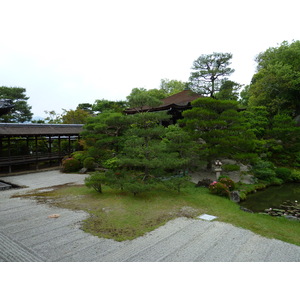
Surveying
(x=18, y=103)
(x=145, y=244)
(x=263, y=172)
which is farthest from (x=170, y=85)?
(x=145, y=244)

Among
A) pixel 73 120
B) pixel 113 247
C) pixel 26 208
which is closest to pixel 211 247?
pixel 113 247

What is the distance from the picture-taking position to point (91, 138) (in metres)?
16.7

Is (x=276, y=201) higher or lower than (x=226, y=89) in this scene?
lower

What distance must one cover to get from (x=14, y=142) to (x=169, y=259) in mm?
19638

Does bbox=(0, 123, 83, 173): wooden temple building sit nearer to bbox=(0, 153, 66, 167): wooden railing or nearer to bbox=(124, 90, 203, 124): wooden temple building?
bbox=(0, 153, 66, 167): wooden railing

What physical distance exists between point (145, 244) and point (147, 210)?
7.59 ft

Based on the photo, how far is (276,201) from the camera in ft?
32.3

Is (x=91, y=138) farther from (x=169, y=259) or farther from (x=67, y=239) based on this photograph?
(x=169, y=259)

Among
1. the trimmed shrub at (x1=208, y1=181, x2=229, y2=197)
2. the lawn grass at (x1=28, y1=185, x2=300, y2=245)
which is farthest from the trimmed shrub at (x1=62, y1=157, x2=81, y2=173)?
the trimmed shrub at (x1=208, y1=181, x2=229, y2=197)

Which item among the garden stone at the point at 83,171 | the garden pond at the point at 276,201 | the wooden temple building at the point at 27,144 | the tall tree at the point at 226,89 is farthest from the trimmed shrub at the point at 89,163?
the garden pond at the point at 276,201

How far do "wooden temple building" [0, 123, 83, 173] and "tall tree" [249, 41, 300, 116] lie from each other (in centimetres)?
1636

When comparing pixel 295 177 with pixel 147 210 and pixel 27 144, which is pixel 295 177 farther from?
pixel 27 144

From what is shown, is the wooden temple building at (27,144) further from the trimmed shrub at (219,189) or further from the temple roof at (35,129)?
the trimmed shrub at (219,189)

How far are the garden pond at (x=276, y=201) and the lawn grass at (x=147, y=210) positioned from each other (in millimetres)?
1080
